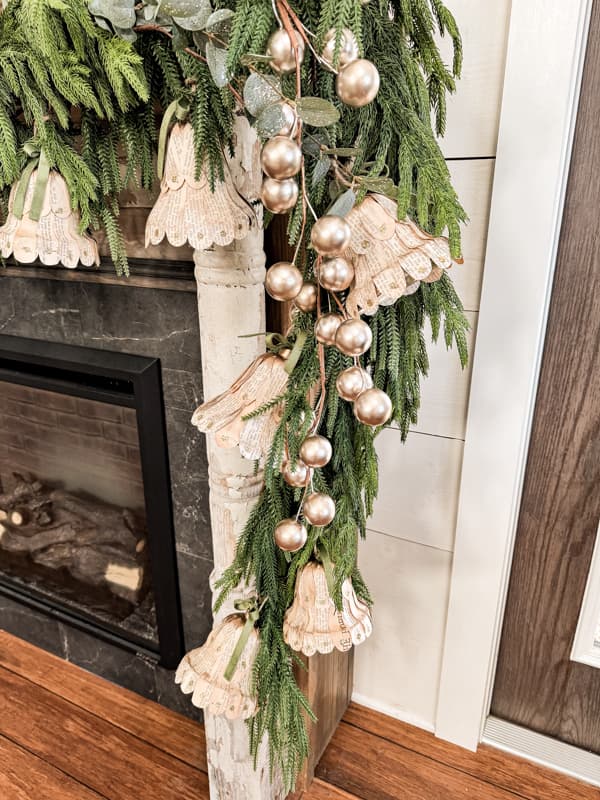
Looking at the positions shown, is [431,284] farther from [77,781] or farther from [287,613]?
[77,781]

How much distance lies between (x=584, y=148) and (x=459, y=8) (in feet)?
0.98

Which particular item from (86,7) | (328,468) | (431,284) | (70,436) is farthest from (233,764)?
(86,7)

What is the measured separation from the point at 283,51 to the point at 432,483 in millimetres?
889

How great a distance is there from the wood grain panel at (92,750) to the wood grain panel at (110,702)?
2 centimetres

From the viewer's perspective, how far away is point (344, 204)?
0.60 meters

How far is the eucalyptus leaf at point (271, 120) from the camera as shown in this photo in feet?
1.75

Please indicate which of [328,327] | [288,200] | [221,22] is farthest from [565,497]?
[221,22]

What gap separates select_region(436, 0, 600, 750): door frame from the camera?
34.5 inches

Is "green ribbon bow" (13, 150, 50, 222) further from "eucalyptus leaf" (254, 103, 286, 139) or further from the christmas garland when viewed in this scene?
"eucalyptus leaf" (254, 103, 286, 139)

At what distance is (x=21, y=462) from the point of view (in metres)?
1.72

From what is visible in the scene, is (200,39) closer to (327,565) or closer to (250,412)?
(250,412)

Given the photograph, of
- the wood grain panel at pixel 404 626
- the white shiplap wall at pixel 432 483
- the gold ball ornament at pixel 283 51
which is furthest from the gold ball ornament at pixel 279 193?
the wood grain panel at pixel 404 626

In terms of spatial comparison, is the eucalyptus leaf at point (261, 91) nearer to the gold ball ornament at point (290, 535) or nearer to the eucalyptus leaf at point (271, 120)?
the eucalyptus leaf at point (271, 120)

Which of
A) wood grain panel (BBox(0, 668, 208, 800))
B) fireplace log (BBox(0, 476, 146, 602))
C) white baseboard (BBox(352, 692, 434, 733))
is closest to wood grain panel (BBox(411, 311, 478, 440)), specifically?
white baseboard (BBox(352, 692, 434, 733))
